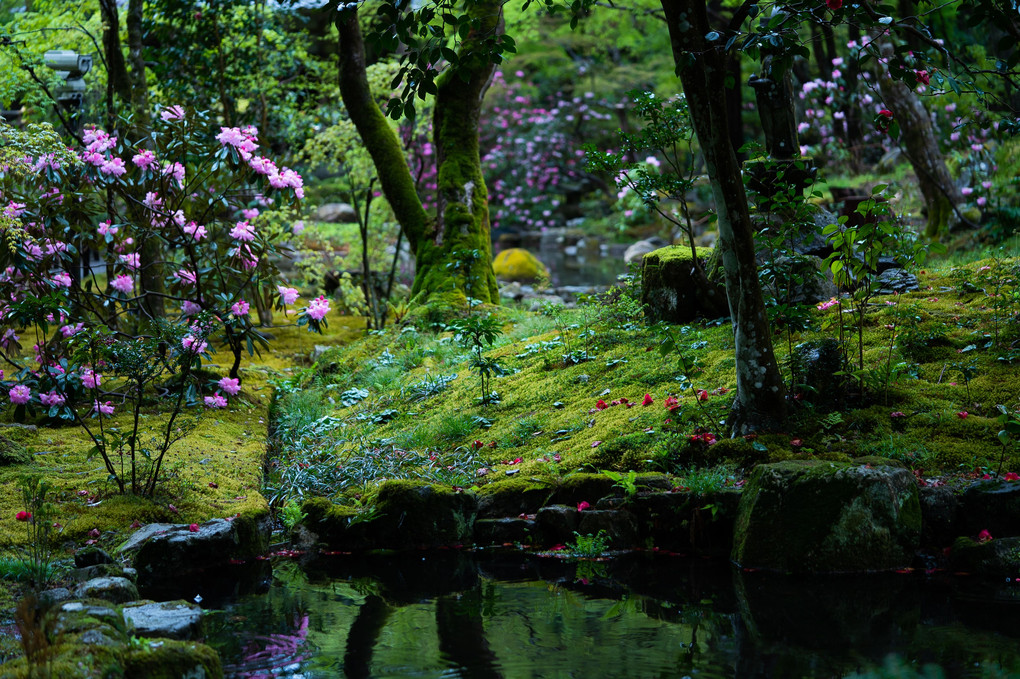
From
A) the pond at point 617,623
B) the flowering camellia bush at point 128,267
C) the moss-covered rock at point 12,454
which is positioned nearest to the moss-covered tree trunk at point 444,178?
the flowering camellia bush at point 128,267

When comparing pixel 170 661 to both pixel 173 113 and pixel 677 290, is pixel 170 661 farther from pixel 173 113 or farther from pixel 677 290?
pixel 677 290

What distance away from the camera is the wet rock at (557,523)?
4812 mm

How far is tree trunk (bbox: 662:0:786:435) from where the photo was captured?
15.1ft

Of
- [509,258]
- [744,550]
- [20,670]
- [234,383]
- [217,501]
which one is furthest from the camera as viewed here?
[509,258]

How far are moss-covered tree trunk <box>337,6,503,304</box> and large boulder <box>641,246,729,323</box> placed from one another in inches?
116

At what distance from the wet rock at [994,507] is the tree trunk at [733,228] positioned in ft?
3.75

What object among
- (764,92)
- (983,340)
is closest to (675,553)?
(983,340)

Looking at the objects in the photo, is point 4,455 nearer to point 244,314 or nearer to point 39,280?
point 39,280

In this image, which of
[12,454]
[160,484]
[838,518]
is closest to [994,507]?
[838,518]

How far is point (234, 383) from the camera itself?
550cm

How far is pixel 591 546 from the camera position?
4.66 meters

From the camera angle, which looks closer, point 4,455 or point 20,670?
point 20,670

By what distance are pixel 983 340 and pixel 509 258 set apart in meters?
13.1

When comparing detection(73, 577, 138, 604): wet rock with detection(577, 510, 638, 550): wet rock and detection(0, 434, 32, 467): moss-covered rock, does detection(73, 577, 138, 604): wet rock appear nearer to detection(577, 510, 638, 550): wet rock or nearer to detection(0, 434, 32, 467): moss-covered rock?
detection(0, 434, 32, 467): moss-covered rock
